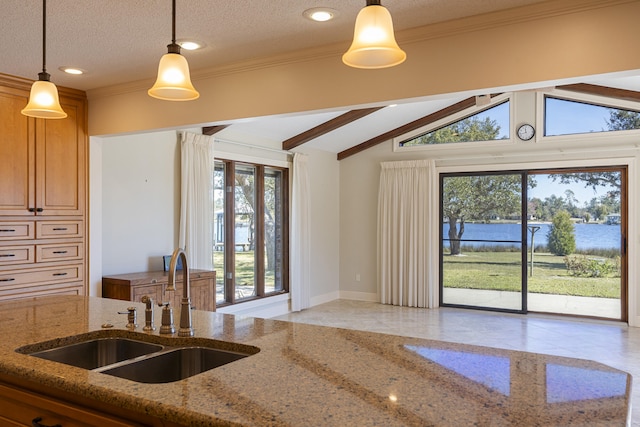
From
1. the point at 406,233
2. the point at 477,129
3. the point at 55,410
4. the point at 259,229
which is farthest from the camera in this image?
Result: the point at 406,233

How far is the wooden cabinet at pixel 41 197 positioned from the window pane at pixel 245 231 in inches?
94.6

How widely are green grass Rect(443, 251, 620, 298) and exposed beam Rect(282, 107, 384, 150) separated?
269 centimetres

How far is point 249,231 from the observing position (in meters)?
7.02

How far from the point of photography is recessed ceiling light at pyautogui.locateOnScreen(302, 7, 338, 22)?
9.20 feet

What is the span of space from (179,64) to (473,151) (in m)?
6.24

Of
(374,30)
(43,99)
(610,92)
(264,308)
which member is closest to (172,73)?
(43,99)

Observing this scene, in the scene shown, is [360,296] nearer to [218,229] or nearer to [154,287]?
[218,229]

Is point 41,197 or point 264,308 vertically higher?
point 41,197

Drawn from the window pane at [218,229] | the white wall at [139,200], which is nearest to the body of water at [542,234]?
the window pane at [218,229]

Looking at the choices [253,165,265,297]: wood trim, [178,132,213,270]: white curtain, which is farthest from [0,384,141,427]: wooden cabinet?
[253,165,265,297]: wood trim

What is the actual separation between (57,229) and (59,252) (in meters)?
0.20

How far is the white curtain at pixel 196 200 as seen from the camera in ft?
18.7

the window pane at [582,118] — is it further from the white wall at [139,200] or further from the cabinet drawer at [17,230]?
the cabinet drawer at [17,230]

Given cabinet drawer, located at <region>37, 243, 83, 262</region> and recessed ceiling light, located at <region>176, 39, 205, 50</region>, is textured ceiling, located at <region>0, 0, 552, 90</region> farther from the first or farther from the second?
cabinet drawer, located at <region>37, 243, 83, 262</region>
